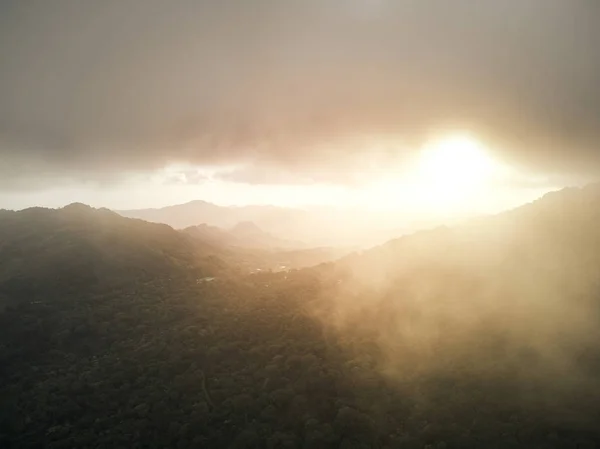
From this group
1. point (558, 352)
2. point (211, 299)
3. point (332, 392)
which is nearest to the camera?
point (558, 352)

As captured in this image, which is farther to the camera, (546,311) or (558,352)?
(546,311)

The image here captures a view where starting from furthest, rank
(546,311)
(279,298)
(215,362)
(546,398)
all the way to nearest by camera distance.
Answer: (279,298) < (215,362) < (546,311) < (546,398)

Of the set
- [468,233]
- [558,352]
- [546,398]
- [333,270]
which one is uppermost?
[468,233]

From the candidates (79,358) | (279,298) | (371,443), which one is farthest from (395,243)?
(79,358)

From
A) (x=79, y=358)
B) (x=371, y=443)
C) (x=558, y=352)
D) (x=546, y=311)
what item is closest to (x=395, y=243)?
(x=546, y=311)

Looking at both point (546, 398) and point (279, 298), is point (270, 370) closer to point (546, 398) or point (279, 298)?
point (279, 298)

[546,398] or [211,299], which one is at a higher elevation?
[211,299]

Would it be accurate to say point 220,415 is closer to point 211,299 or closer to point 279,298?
point 279,298
